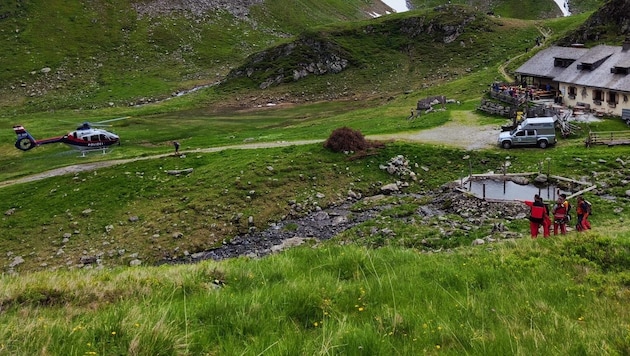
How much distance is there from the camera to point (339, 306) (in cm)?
946

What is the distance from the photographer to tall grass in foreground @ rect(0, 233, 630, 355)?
23.3 feet

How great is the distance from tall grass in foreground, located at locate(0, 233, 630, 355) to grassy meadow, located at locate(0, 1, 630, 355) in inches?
2.0

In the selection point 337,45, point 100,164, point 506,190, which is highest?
point 337,45

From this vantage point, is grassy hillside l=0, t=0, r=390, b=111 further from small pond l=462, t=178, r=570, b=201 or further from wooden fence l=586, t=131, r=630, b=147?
wooden fence l=586, t=131, r=630, b=147

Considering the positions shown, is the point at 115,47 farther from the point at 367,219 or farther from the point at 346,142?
the point at 367,219

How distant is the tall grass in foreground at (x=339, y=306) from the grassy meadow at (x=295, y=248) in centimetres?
5

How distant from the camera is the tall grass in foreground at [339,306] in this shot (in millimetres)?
7090

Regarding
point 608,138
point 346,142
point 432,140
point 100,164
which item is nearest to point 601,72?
point 608,138

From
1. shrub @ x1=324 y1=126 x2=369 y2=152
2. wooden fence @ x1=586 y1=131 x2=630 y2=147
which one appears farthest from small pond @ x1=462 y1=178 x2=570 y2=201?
shrub @ x1=324 y1=126 x2=369 y2=152

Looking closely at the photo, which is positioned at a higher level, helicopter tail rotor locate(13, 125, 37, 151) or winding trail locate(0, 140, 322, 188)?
helicopter tail rotor locate(13, 125, 37, 151)

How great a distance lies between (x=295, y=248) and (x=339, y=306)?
6.30 metres

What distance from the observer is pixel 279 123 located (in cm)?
7962

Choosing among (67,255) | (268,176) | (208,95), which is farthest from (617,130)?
(208,95)

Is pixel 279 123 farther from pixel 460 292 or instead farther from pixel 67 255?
pixel 460 292
